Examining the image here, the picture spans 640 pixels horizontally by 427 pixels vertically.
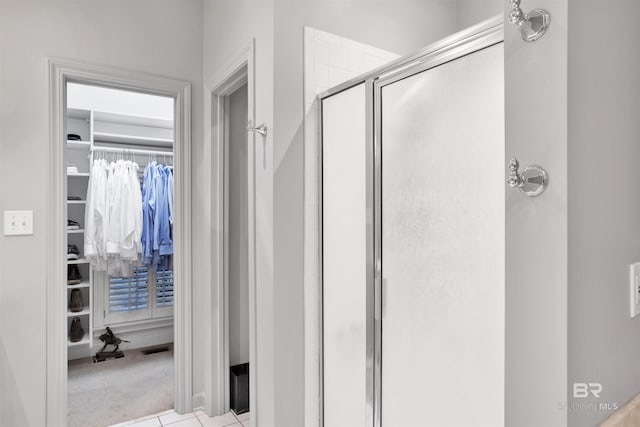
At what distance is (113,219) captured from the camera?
3.33 m

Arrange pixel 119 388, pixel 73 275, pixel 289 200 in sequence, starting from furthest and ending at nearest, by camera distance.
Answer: pixel 73 275 < pixel 119 388 < pixel 289 200

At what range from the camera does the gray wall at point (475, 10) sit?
7.56 ft

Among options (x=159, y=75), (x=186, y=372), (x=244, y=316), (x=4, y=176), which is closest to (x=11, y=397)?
(x=186, y=372)

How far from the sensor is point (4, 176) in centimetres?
193

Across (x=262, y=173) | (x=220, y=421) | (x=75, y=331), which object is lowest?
(x=220, y=421)

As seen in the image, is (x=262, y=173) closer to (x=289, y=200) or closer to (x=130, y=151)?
(x=289, y=200)

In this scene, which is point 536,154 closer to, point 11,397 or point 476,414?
point 476,414

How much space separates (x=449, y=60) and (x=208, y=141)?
1676 mm

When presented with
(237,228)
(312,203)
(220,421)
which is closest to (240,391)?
(220,421)

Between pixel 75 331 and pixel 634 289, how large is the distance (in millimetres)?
3748

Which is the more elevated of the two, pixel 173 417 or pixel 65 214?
pixel 65 214

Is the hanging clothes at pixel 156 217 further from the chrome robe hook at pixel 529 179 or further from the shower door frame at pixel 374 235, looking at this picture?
the chrome robe hook at pixel 529 179

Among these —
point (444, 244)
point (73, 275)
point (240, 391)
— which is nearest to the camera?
point (444, 244)

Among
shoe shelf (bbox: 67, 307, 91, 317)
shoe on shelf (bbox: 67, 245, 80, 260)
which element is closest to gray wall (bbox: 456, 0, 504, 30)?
shoe on shelf (bbox: 67, 245, 80, 260)
